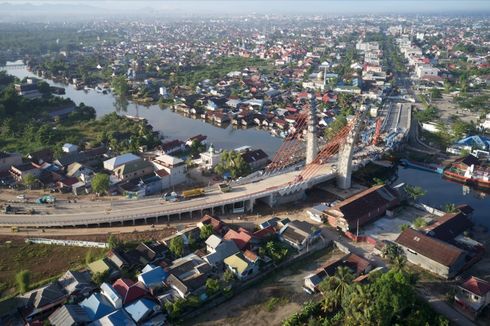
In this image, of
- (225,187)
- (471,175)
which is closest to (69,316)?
(225,187)

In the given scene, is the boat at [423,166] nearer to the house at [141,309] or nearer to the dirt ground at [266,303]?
the dirt ground at [266,303]

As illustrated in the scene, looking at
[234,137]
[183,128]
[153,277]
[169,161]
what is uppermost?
[169,161]

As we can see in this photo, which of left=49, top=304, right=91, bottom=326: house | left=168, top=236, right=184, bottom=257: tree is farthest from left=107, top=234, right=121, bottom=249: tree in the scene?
left=49, top=304, right=91, bottom=326: house

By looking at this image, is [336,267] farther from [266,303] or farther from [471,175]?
[471,175]

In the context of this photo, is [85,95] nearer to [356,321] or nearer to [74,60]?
[74,60]

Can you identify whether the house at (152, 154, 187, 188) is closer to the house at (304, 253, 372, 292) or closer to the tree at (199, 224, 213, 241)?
the tree at (199, 224, 213, 241)

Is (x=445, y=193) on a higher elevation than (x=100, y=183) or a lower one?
lower

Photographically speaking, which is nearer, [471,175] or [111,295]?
[111,295]

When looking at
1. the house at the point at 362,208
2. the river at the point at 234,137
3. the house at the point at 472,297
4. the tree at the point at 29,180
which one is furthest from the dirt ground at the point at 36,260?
the river at the point at 234,137
